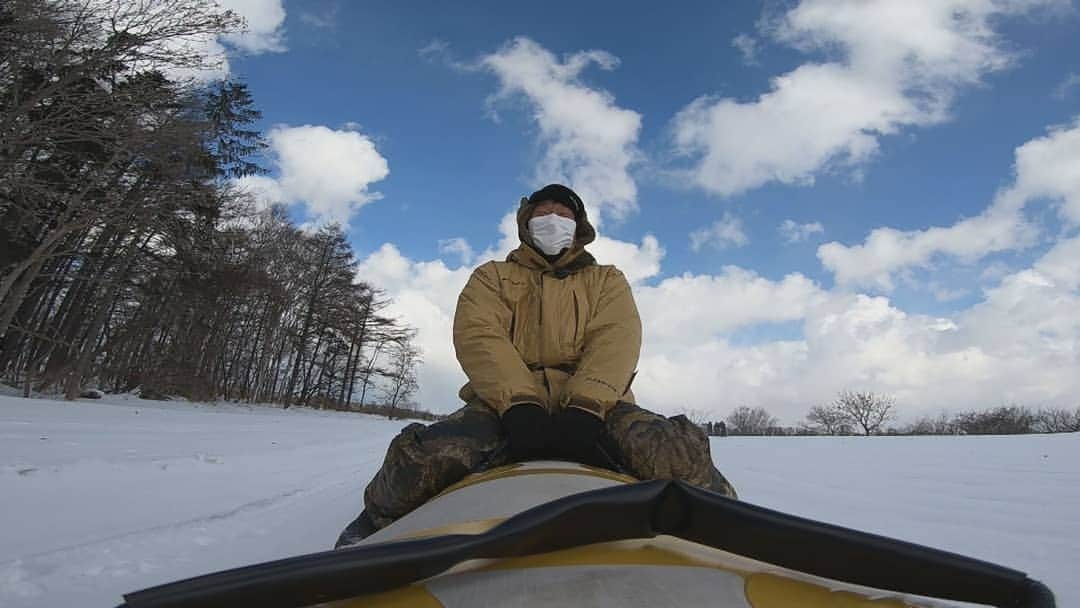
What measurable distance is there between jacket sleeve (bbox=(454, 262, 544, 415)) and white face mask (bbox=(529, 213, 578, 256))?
26cm

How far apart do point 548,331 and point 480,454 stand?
26.9 inches

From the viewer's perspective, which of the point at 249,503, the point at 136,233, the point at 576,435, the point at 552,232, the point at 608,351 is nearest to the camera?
the point at 576,435

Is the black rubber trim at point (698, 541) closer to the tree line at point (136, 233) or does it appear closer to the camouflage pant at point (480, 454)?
the camouflage pant at point (480, 454)

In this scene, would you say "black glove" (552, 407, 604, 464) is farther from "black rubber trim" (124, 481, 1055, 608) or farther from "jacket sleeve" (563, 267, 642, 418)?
"black rubber trim" (124, 481, 1055, 608)

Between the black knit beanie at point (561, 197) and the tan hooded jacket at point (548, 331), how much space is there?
46 mm

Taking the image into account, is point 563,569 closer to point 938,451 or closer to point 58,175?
point 938,451

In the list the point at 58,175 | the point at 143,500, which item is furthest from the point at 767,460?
the point at 58,175

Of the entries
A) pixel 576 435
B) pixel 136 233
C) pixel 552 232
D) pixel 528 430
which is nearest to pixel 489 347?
pixel 528 430

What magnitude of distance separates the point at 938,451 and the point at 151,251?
18038 mm

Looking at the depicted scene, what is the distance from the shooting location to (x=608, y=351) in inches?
86.0

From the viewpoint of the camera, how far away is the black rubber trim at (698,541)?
0.77 meters

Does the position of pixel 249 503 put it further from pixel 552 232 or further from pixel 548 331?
pixel 552 232

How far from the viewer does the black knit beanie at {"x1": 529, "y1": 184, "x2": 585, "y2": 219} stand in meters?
2.70

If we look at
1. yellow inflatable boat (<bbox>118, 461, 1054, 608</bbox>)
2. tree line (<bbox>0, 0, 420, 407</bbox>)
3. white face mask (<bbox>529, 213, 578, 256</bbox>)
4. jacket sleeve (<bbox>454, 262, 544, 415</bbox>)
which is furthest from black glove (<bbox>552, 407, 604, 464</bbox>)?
tree line (<bbox>0, 0, 420, 407</bbox>)
